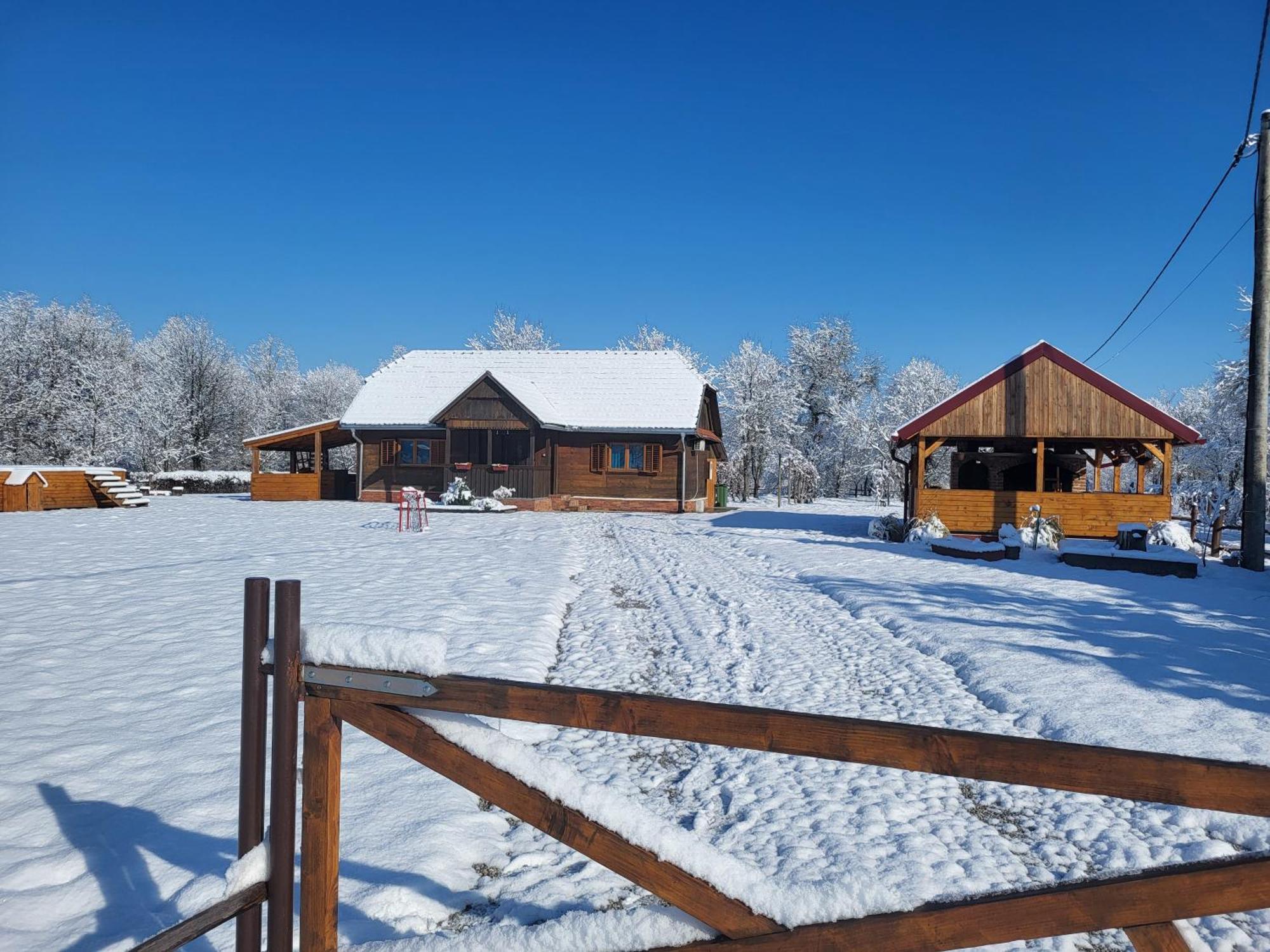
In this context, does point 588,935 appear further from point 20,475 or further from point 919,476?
point 20,475

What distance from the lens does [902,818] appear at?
3.84 metres

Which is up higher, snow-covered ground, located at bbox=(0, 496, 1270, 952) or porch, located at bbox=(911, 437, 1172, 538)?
porch, located at bbox=(911, 437, 1172, 538)

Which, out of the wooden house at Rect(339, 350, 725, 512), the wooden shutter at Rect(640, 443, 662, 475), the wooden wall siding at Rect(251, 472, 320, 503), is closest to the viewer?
the wooden house at Rect(339, 350, 725, 512)

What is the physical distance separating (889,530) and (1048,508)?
153 inches

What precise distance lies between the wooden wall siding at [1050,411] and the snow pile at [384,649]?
18.3m

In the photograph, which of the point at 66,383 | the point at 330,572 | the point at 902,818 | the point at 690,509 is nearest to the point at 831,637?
the point at 902,818

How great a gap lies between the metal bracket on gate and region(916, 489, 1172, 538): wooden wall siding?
1737 centimetres

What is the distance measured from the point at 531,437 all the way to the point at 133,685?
2055 cm

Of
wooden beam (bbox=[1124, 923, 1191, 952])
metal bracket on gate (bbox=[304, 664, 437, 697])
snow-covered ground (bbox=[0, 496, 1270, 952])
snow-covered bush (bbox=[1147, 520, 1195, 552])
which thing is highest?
metal bracket on gate (bbox=[304, 664, 437, 697])

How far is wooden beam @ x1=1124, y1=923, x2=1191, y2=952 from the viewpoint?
5.04 ft

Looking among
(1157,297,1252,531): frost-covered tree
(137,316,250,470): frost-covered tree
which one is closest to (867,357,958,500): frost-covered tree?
(1157,297,1252,531): frost-covered tree

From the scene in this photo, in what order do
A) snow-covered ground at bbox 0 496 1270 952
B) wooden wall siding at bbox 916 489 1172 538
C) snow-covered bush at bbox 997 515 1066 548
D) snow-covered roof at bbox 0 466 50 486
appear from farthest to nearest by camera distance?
1. snow-covered roof at bbox 0 466 50 486
2. wooden wall siding at bbox 916 489 1172 538
3. snow-covered bush at bbox 997 515 1066 548
4. snow-covered ground at bbox 0 496 1270 952

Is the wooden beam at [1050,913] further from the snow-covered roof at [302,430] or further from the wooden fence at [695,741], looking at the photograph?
the snow-covered roof at [302,430]

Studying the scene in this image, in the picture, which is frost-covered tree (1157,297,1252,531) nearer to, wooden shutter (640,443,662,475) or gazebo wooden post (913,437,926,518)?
gazebo wooden post (913,437,926,518)
